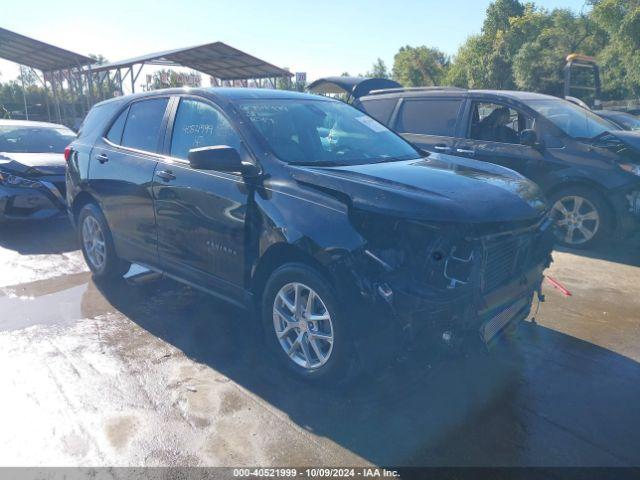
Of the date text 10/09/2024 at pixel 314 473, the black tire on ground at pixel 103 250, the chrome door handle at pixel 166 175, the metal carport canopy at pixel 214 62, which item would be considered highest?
the metal carport canopy at pixel 214 62

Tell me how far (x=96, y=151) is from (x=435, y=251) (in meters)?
3.64

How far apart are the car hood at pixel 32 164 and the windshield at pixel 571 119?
628 centimetres

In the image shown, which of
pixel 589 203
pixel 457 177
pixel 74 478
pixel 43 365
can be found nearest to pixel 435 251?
pixel 457 177

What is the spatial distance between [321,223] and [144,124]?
2366mm

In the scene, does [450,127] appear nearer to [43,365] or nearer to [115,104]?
[115,104]

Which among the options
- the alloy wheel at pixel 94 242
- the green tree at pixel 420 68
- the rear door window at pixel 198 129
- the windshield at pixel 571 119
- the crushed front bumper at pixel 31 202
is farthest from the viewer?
the green tree at pixel 420 68

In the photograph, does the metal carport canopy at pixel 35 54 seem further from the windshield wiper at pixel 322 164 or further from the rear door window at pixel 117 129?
the windshield wiper at pixel 322 164

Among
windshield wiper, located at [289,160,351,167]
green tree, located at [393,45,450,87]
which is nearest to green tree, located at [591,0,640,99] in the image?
green tree, located at [393,45,450,87]

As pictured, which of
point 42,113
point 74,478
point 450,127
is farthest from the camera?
point 42,113

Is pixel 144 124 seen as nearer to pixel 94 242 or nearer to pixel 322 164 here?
pixel 94 242

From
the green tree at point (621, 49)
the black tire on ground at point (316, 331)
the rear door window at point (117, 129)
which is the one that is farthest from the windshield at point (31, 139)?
the green tree at point (621, 49)

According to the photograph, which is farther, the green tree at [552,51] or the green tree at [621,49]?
the green tree at [552,51]

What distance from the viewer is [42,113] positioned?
31719mm

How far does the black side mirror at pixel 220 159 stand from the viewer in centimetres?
334
